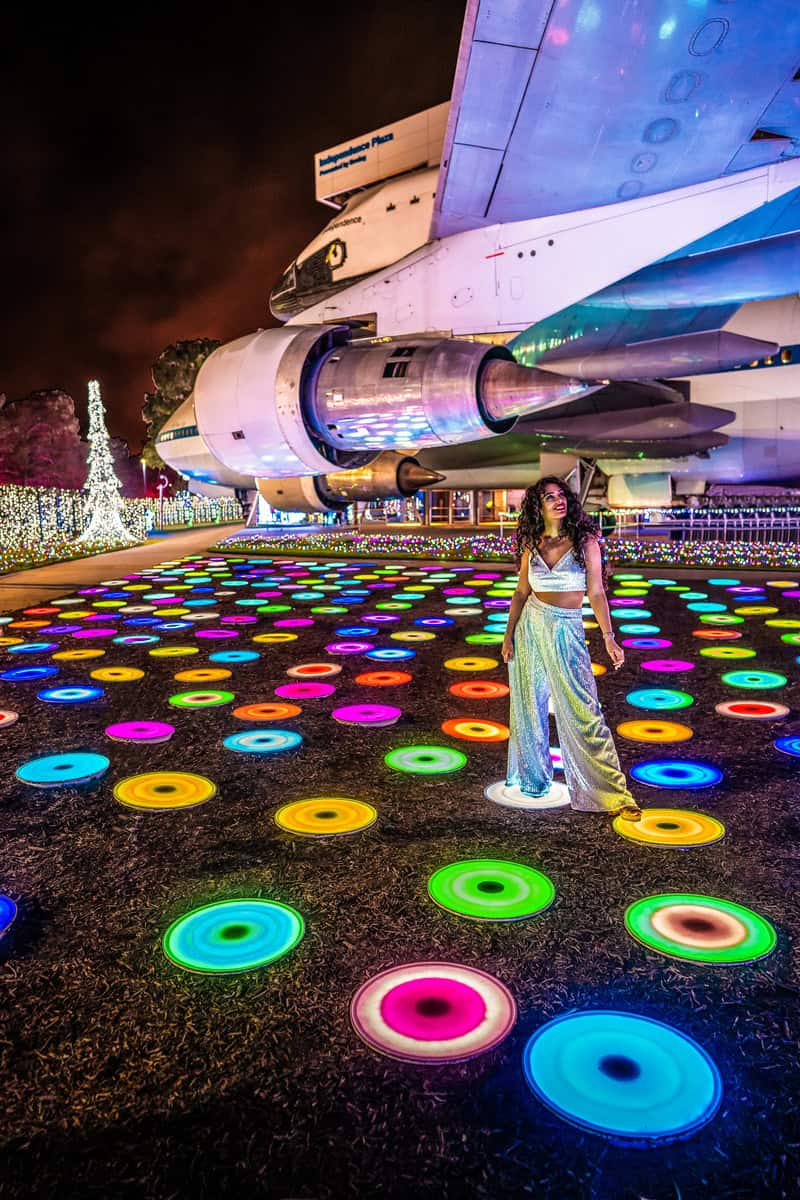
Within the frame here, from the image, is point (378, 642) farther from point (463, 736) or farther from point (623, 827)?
point (623, 827)

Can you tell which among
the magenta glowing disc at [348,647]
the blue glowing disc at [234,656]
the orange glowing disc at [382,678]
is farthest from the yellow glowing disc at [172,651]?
the orange glowing disc at [382,678]

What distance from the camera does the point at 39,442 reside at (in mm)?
63125

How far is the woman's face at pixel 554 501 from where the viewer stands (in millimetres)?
3795

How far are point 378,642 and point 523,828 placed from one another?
4798 millimetres

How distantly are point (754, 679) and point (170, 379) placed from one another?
159 feet

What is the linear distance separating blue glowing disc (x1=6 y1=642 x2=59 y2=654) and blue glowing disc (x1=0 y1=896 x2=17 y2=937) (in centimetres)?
562

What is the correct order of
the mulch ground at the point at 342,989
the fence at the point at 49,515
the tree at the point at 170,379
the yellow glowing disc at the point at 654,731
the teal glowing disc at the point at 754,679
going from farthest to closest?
the tree at the point at 170,379 < the fence at the point at 49,515 < the teal glowing disc at the point at 754,679 < the yellow glowing disc at the point at 654,731 < the mulch ground at the point at 342,989

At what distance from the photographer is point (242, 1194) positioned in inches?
62.6

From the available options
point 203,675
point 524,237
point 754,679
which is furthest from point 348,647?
point 524,237

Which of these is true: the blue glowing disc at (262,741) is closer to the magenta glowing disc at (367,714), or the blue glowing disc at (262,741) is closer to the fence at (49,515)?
the magenta glowing disc at (367,714)

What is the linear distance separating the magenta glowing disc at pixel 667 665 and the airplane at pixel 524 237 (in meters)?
2.67

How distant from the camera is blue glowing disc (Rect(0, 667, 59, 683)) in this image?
6688 millimetres

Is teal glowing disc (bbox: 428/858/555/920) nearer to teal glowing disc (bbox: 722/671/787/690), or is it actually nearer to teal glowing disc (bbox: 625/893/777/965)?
teal glowing disc (bbox: 625/893/777/965)

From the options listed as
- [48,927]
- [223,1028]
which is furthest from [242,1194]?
[48,927]
